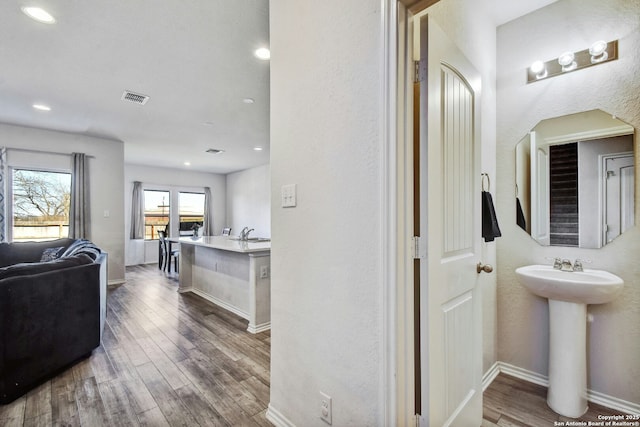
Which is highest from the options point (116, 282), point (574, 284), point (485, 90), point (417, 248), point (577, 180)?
point (485, 90)

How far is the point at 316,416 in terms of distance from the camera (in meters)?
1.36

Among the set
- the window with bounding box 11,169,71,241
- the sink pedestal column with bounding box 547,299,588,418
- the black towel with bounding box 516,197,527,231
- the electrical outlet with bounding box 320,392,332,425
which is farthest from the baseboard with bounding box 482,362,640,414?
the window with bounding box 11,169,71,241

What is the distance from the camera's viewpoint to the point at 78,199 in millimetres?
4770

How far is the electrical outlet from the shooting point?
4.24 ft

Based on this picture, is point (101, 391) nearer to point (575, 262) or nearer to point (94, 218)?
point (575, 262)

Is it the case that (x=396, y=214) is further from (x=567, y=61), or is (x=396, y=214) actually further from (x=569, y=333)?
(x=567, y=61)

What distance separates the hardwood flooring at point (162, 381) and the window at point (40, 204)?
278 centimetres

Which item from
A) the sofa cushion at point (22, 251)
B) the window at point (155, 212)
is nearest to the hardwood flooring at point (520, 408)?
the sofa cushion at point (22, 251)

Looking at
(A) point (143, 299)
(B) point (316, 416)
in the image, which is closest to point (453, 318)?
(B) point (316, 416)

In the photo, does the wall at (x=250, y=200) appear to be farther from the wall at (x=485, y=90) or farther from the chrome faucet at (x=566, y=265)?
the chrome faucet at (x=566, y=265)

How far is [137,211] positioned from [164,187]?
37.2 inches

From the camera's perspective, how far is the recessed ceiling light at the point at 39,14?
1952mm

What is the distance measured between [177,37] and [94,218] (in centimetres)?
420

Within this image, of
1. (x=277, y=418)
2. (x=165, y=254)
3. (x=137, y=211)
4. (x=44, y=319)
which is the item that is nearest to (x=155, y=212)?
(x=137, y=211)
